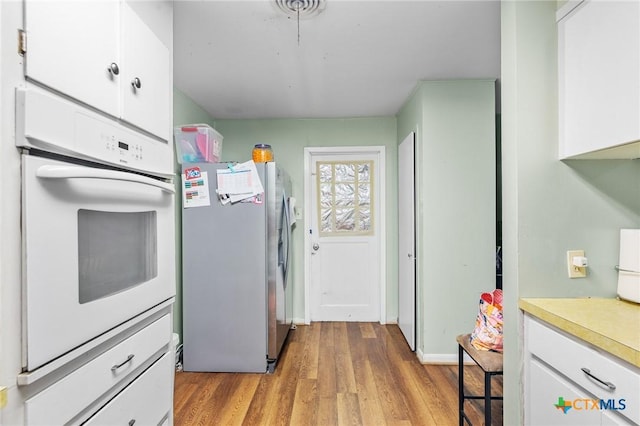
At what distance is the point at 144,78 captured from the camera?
1.23 m

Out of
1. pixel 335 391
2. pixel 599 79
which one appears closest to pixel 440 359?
pixel 335 391

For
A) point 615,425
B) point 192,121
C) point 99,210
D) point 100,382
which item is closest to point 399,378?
point 615,425

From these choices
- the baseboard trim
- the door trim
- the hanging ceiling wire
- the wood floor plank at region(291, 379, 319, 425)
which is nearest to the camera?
the hanging ceiling wire

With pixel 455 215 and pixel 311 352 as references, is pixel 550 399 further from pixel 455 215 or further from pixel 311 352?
pixel 311 352

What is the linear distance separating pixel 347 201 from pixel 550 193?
2.53 metres

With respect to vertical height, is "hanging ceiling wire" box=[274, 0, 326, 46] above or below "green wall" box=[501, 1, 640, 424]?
above

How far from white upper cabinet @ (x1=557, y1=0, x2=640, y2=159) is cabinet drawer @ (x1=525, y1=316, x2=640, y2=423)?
2.36 feet

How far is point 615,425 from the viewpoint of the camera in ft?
3.08

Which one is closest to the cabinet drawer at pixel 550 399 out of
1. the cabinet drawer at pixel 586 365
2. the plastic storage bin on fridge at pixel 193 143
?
the cabinet drawer at pixel 586 365

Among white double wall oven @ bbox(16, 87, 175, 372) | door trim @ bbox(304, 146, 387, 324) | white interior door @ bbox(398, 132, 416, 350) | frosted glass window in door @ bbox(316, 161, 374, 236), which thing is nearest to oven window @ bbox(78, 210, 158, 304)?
white double wall oven @ bbox(16, 87, 175, 372)

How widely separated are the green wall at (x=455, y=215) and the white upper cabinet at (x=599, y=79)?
1369 millimetres

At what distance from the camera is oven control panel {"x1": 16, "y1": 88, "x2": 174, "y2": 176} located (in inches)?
29.2

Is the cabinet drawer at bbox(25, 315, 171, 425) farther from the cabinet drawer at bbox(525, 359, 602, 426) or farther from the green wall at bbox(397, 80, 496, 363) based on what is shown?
the green wall at bbox(397, 80, 496, 363)

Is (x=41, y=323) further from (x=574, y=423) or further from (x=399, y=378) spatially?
(x=399, y=378)
